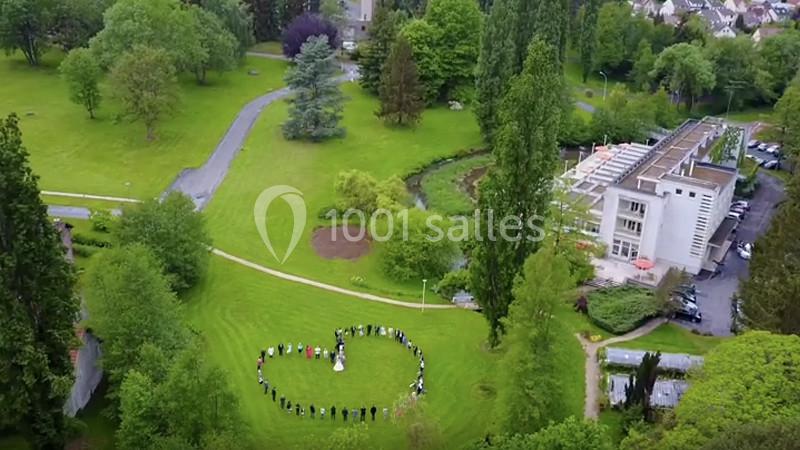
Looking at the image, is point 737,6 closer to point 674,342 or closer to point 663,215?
point 663,215

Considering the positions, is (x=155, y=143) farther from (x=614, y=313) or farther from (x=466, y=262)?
(x=614, y=313)

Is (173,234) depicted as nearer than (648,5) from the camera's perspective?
Yes

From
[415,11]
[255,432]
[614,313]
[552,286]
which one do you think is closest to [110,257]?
[255,432]

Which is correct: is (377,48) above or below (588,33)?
below

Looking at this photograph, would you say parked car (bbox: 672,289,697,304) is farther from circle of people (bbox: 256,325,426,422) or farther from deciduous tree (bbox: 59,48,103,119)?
deciduous tree (bbox: 59,48,103,119)

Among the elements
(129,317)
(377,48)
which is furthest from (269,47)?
(129,317)

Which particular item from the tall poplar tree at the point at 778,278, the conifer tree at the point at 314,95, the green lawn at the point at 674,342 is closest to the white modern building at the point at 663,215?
the green lawn at the point at 674,342
